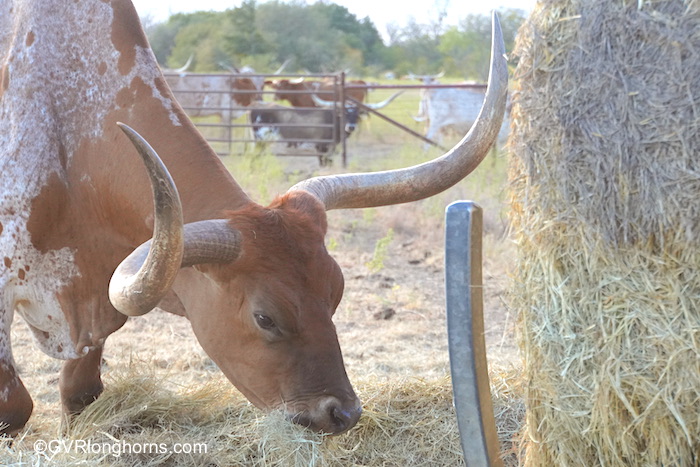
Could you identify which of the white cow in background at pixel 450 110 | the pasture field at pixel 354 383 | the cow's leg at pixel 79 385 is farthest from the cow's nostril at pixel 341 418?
the white cow in background at pixel 450 110

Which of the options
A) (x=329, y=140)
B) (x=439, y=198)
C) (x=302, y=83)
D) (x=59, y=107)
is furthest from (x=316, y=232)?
(x=302, y=83)

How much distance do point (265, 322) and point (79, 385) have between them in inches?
65.4

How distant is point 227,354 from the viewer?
10.9 feet

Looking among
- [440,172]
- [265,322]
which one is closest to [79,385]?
[265,322]

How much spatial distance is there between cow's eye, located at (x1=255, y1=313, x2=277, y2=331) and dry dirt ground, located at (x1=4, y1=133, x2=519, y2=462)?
3.27 feet

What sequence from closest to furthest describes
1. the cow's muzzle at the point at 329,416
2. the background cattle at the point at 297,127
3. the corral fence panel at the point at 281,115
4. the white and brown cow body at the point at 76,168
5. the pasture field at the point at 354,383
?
the cow's muzzle at the point at 329,416
the pasture field at the point at 354,383
the white and brown cow body at the point at 76,168
the corral fence panel at the point at 281,115
the background cattle at the point at 297,127

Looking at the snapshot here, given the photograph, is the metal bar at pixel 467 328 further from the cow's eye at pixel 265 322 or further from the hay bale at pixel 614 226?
the cow's eye at pixel 265 322

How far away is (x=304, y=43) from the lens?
1649 inches

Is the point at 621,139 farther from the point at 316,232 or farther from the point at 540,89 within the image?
the point at 316,232

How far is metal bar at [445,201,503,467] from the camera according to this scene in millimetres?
2654

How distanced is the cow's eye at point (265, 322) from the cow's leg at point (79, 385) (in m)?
1.60

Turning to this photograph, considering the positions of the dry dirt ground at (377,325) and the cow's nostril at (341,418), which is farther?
the dry dirt ground at (377,325)

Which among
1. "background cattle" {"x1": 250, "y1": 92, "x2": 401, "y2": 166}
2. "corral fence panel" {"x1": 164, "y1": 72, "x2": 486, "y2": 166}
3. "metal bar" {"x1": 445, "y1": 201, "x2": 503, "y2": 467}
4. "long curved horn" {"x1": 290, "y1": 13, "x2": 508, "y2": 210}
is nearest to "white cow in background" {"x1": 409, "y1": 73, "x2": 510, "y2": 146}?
"corral fence panel" {"x1": 164, "y1": 72, "x2": 486, "y2": 166}

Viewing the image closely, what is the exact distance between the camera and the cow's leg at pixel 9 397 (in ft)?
11.7
